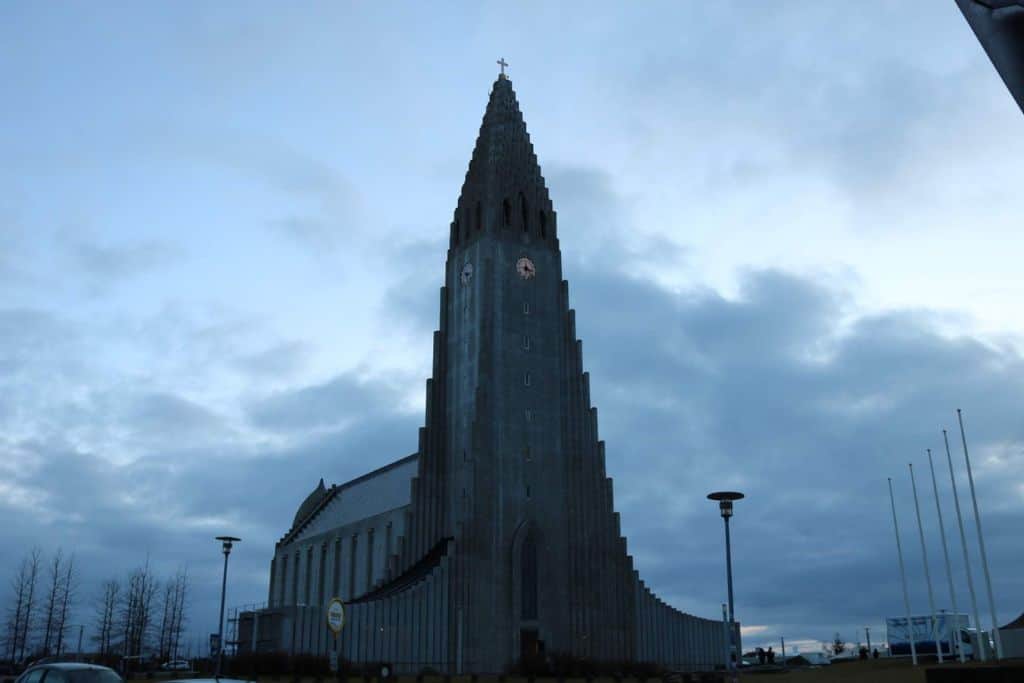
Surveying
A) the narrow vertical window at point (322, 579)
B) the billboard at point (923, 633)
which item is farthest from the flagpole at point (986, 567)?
the narrow vertical window at point (322, 579)

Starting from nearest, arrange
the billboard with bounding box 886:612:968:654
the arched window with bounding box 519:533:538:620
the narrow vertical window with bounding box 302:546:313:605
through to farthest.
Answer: the billboard with bounding box 886:612:968:654
the arched window with bounding box 519:533:538:620
the narrow vertical window with bounding box 302:546:313:605

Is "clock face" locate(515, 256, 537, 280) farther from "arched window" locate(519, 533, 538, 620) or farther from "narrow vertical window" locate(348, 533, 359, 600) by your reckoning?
"narrow vertical window" locate(348, 533, 359, 600)

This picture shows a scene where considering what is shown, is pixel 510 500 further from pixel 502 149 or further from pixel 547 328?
pixel 502 149

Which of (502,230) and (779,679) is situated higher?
(502,230)

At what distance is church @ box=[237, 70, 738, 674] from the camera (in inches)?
2781

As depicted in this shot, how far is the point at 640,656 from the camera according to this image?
7806cm

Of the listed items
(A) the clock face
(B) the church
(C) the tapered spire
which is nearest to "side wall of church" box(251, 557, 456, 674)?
(B) the church

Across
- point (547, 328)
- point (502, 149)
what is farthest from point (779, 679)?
point (502, 149)

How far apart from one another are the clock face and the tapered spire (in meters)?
2.61

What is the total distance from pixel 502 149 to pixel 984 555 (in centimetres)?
5024

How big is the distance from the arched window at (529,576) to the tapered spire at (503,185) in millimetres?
25962

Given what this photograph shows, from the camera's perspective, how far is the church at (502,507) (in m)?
70.6

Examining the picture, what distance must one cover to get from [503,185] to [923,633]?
156 ft

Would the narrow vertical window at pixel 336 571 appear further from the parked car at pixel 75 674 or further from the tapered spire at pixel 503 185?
the parked car at pixel 75 674
